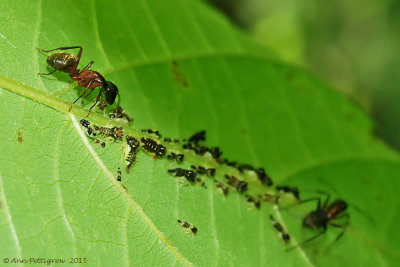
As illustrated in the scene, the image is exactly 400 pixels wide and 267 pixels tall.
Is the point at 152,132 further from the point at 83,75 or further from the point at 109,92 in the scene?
the point at 83,75

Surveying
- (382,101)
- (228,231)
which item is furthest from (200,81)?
(382,101)

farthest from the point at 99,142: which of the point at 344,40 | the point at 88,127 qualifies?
the point at 344,40

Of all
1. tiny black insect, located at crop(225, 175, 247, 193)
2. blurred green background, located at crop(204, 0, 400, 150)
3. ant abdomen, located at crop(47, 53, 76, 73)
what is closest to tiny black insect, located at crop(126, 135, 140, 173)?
ant abdomen, located at crop(47, 53, 76, 73)

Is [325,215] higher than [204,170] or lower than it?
lower

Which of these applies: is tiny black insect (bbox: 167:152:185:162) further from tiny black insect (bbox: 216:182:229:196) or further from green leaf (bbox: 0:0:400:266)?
tiny black insect (bbox: 216:182:229:196)

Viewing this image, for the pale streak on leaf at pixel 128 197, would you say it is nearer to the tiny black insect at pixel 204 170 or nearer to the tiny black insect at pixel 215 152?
the tiny black insect at pixel 204 170

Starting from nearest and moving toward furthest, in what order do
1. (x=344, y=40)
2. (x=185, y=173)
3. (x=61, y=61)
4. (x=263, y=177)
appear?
1. (x=61, y=61)
2. (x=185, y=173)
3. (x=263, y=177)
4. (x=344, y=40)
